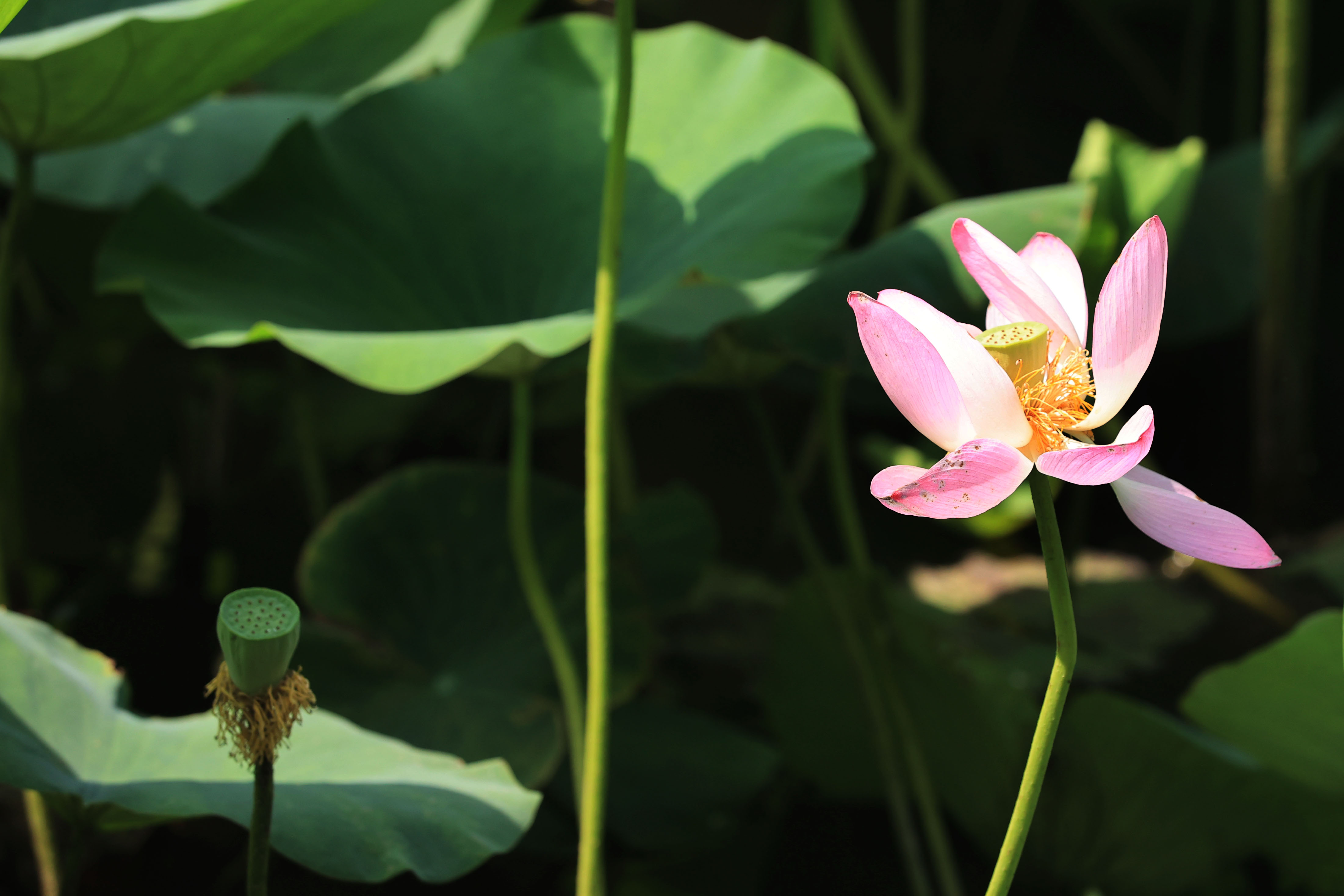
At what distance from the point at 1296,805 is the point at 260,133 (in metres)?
1.16

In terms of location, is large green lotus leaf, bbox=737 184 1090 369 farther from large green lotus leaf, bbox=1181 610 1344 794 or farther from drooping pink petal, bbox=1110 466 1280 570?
drooping pink petal, bbox=1110 466 1280 570

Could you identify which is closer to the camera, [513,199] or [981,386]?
[981,386]

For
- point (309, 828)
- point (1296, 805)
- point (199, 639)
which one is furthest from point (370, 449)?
point (1296, 805)

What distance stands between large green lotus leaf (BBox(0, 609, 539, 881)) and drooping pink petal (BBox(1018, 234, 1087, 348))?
15.6 inches

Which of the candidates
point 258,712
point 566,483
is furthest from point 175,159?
point 258,712

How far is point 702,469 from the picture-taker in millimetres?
1986

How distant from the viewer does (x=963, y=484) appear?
36 cm

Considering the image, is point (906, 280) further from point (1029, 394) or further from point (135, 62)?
point (135, 62)

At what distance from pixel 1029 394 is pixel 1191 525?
0.25 ft

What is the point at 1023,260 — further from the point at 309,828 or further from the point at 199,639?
the point at 199,639

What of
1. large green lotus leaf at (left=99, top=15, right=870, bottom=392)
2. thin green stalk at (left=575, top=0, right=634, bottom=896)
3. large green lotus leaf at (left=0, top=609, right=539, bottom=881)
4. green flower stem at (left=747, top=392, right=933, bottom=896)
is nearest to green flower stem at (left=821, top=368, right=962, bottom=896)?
green flower stem at (left=747, top=392, right=933, bottom=896)

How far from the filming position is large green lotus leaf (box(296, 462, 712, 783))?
957 mm

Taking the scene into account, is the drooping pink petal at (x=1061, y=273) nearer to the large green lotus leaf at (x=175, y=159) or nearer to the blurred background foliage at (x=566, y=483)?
the blurred background foliage at (x=566, y=483)

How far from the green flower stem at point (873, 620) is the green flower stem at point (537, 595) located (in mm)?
283
